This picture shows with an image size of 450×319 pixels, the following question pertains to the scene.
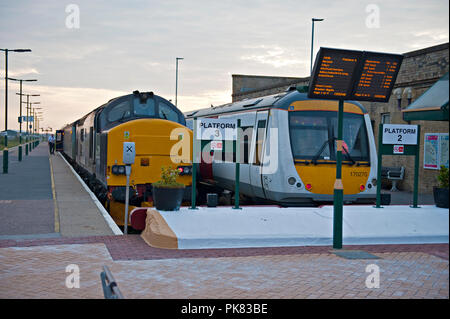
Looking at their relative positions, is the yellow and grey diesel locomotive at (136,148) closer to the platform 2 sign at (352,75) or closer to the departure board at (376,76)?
the platform 2 sign at (352,75)

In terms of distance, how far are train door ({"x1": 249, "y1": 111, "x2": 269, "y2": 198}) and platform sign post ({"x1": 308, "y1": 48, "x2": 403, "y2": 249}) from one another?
3.94 m

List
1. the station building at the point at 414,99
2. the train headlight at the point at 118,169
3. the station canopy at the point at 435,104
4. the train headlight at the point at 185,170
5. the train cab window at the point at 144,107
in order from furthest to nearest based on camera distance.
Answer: the station building at the point at 414,99
the train cab window at the point at 144,107
the train headlight at the point at 185,170
the train headlight at the point at 118,169
the station canopy at the point at 435,104

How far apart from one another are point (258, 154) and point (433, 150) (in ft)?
33.5

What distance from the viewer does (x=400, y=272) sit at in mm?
7930

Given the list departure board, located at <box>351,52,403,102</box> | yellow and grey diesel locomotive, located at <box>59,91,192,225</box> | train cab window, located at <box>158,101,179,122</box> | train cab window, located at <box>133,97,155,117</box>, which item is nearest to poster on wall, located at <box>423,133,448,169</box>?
train cab window, located at <box>158,101,179,122</box>

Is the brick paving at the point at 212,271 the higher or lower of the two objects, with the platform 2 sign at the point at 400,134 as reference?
lower

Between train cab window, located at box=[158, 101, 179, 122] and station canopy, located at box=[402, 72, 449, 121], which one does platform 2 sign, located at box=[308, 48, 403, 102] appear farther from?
train cab window, located at box=[158, 101, 179, 122]

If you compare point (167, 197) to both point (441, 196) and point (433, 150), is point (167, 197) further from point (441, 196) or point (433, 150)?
point (433, 150)

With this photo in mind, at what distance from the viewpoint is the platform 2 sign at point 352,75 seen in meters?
9.44

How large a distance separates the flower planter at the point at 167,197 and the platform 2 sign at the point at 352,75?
354cm

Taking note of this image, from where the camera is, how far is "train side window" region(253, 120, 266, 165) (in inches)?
541

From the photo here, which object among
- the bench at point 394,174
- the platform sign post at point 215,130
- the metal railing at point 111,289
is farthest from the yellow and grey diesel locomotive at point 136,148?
the bench at point 394,174

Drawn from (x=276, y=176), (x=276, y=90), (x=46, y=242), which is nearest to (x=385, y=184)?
(x=276, y=176)

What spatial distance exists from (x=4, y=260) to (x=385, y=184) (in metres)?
19.6
